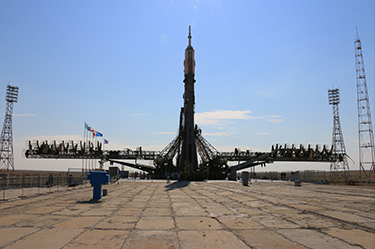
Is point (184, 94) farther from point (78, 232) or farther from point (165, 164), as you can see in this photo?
point (78, 232)

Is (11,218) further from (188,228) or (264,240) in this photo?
(264,240)

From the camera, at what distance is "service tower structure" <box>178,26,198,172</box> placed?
5569 cm

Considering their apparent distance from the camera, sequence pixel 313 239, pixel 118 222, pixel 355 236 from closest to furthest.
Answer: pixel 313 239, pixel 355 236, pixel 118 222

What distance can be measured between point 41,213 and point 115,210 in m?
2.74

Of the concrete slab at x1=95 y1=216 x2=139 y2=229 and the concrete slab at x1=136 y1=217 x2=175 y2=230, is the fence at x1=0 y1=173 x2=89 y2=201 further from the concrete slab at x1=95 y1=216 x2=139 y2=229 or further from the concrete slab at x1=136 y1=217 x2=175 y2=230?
the concrete slab at x1=136 y1=217 x2=175 y2=230

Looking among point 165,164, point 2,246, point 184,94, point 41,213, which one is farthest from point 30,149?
point 2,246

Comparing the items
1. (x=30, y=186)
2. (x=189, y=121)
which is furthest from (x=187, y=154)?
(x=30, y=186)

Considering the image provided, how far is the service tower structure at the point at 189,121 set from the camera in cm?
5569

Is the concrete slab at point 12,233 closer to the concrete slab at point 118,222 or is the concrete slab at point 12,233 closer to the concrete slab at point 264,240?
the concrete slab at point 118,222

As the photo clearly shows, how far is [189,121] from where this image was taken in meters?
56.5

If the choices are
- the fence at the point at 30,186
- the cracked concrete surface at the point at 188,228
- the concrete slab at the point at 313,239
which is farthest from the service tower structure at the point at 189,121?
the concrete slab at the point at 313,239

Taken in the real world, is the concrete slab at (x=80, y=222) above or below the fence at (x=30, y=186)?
above

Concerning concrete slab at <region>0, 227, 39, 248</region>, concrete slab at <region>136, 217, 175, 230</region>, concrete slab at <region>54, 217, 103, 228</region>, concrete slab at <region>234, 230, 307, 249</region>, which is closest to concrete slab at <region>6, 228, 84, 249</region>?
concrete slab at <region>0, 227, 39, 248</region>

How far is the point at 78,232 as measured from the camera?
728 cm
